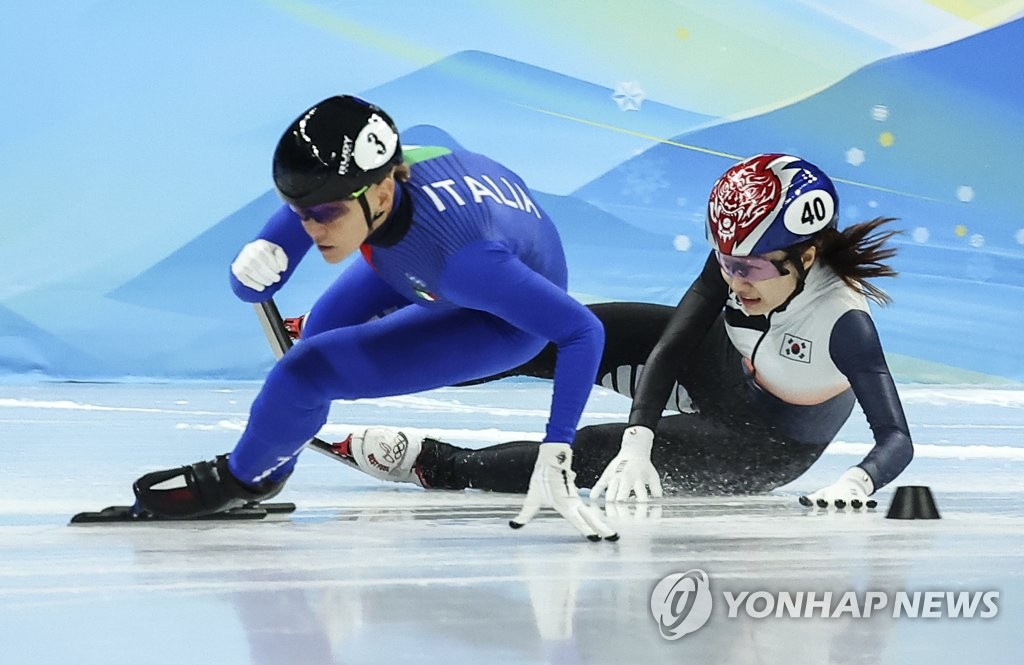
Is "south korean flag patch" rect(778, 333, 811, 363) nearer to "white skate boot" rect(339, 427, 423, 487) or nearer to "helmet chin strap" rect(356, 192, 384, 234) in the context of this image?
"white skate boot" rect(339, 427, 423, 487)

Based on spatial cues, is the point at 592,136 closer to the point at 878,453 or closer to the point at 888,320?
the point at 888,320

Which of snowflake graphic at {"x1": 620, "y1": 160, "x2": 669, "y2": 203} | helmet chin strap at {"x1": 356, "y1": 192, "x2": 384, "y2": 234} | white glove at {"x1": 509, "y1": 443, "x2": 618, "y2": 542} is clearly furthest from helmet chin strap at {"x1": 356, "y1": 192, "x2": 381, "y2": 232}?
snowflake graphic at {"x1": 620, "y1": 160, "x2": 669, "y2": 203}

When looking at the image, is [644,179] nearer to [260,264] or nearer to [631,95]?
[631,95]

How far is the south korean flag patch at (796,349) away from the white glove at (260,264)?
1420 mm

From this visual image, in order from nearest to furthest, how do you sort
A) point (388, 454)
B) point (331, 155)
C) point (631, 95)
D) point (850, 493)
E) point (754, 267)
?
point (331, 155), point (850, 493), point (754, 267), point (388, 454), point (631, 95)

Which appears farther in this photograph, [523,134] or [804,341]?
[523,134]

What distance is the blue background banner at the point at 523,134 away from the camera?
7434 millimetres

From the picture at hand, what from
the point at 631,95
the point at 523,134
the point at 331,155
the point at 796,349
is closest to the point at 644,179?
the point at 631,95

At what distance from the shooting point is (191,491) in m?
2.96

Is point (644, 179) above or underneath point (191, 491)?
above

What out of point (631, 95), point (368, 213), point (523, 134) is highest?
point (631, 95)

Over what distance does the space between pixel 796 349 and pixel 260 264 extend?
4.92 ft

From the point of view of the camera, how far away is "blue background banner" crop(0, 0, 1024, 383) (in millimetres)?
7434

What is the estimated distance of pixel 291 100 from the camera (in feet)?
25.5
